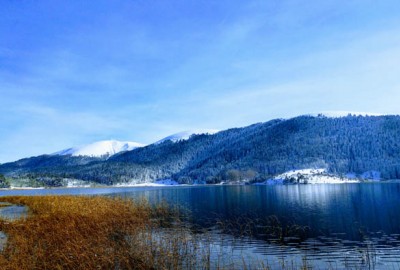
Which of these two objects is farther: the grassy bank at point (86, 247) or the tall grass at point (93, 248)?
the tall grass at point (93, 248)

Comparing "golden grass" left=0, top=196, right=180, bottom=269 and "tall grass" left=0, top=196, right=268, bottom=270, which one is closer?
"golden grass" left=0, top=196, right=180, bottom=269

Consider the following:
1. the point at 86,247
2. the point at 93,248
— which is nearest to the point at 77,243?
the point at 93,248

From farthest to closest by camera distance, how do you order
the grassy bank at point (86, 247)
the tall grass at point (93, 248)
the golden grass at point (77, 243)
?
the tall grass at point (93, 248) < the grassy bank at point (86, 247) < the golden grass at point (77, 243)

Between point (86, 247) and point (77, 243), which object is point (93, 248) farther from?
point (77, 243)

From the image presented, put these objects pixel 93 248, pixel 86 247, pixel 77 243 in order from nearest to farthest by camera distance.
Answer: pixel 86 247 → pixel 93 248 → pixel 77 243

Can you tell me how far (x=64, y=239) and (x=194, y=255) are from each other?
29.1 feet

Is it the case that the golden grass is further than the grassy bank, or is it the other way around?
the grassy bank

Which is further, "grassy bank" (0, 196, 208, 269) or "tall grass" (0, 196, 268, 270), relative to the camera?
"tall grass" (0, 196, 268, 270)

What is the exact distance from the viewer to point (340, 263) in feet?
80.6

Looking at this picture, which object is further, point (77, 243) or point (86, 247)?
point (77, 243)

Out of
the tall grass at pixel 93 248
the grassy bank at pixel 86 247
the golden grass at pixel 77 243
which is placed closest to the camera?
the golden grass at pixel 77 243

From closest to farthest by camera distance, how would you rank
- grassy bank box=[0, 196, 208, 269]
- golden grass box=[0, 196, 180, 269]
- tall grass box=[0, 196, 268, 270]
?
1. golden grass box=[0, 196, 180, 269]
2. grassy bank box=[0, 196, 208, 269]
3. tall grass box=[0, 196, 268, 270]

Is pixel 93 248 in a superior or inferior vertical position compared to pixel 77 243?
inferior

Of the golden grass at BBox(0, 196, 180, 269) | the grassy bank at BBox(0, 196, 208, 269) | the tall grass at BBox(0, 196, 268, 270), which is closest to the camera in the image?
the golden grass at BBox(0, 196, 180, 269)
